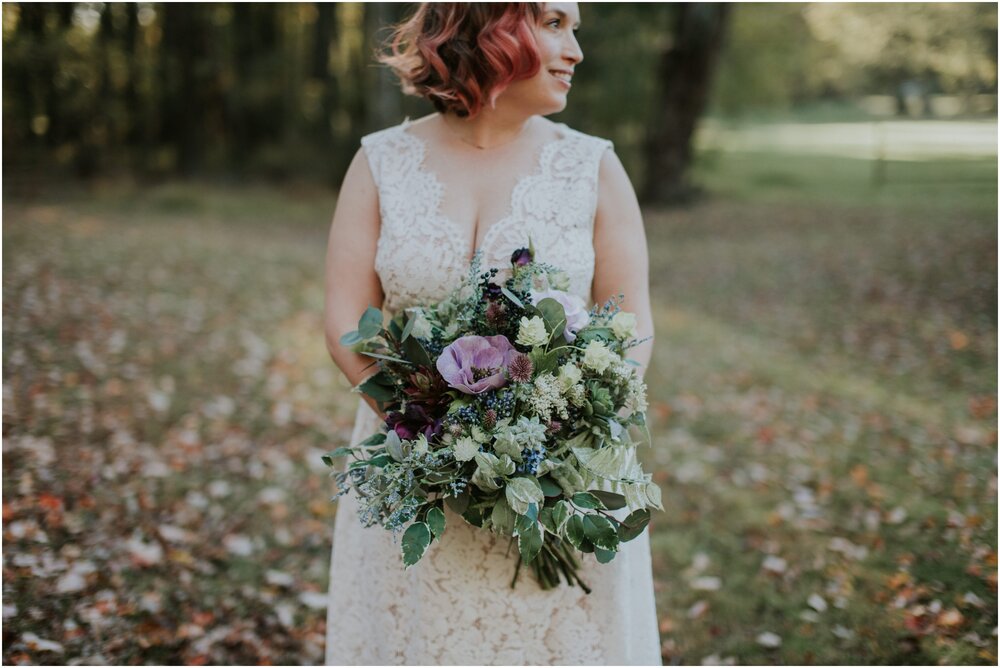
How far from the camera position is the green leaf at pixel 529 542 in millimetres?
1805

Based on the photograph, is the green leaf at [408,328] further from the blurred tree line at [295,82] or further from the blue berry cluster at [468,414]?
the blurred tree line at [295,82]

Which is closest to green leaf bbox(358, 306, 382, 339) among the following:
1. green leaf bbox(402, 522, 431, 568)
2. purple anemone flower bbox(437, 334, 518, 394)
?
purple anemone flower bbox(437, 334, 518, 394)

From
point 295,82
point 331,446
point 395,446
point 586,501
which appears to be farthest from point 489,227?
point 295,82

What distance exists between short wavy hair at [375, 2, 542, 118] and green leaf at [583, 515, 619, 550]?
3.71 ft

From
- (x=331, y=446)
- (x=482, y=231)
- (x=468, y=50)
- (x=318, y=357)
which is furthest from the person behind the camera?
(x=318, y=357)

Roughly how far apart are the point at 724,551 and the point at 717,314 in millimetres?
5078

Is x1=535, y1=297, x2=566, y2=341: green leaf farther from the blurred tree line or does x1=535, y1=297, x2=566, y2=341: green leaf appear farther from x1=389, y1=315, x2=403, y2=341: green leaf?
the blurred tree line

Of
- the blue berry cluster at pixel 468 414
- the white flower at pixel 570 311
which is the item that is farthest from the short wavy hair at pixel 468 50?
the blue berry cluster at pixel 468 414

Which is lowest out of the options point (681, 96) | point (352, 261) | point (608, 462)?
point (608, 462)

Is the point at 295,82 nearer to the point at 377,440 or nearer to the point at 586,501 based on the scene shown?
the point at 377,440

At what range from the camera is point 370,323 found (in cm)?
198

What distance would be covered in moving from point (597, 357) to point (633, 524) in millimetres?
425

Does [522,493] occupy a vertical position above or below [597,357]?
below

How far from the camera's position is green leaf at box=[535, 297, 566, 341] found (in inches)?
73.4
